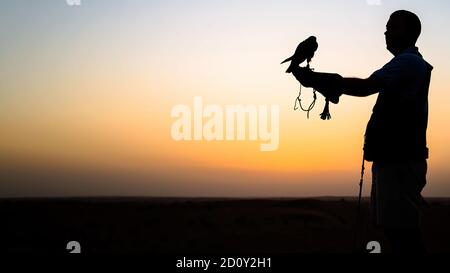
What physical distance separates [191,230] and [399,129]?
10147mm

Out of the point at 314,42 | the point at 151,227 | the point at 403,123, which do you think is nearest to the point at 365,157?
the point at 403,123

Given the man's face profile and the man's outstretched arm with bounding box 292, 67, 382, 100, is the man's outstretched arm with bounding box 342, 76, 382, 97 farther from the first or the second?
the man's face profile

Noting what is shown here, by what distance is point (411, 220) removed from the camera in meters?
3.52

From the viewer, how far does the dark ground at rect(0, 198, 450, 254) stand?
10.8 m

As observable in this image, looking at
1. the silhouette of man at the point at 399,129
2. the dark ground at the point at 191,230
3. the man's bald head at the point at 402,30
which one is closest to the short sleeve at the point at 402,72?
the silhouette of man at the point at 399,129

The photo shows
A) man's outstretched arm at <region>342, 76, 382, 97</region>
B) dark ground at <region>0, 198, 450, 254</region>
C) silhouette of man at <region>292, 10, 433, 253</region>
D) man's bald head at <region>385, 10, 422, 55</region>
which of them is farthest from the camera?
dark ground at <region>0, 198, 450, 254</region>

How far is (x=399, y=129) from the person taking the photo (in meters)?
3.54

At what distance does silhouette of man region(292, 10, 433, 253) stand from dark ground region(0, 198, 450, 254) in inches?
251

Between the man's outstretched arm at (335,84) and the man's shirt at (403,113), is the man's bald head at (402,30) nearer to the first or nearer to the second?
the man's shirt at (403,113)

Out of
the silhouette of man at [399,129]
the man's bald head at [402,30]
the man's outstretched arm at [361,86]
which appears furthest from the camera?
the man's bald head at [402,30]

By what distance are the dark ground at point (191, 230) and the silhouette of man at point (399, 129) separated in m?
6.38

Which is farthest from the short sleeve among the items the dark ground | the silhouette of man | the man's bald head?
the dark ground

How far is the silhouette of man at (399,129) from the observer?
3.41 m

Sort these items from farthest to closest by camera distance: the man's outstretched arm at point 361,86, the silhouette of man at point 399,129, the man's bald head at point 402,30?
the man's bald head at point 402,30 < the silhouette of man at point 399,129 < the man's outstretched arm at point 361,86
